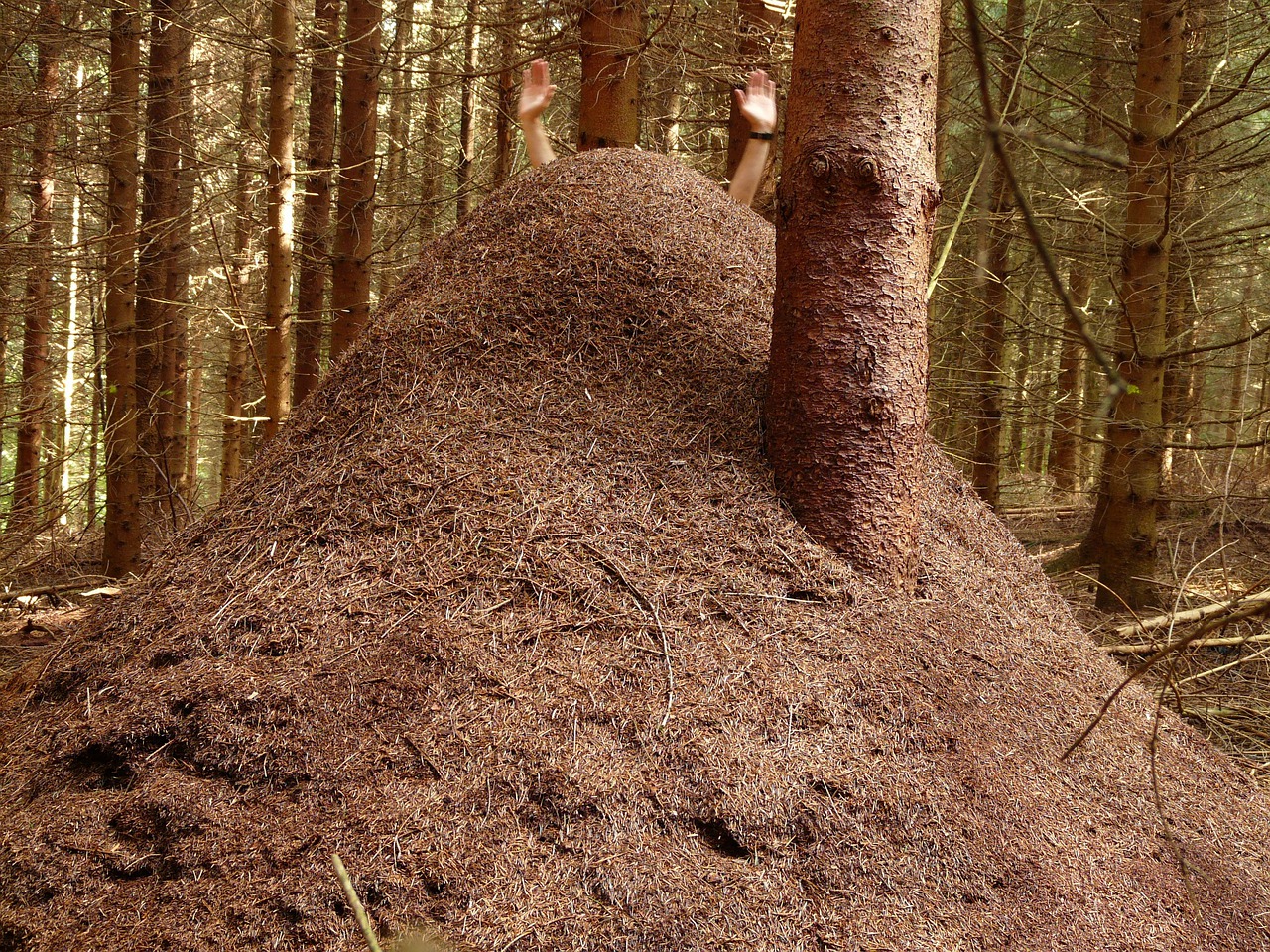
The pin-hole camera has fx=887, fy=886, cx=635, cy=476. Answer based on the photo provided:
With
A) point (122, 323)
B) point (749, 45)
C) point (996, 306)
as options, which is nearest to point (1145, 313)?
point (996, 306)

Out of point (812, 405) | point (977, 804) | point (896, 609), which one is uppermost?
point (812, 405)

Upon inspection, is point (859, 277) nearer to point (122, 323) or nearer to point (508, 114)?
point (122, 323)

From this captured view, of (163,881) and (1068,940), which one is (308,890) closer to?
(163,881)

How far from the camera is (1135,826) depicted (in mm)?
2803

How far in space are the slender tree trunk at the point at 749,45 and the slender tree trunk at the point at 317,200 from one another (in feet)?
10.8

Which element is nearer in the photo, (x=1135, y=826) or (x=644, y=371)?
(x=1135, y=826)

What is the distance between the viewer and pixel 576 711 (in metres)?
2.53

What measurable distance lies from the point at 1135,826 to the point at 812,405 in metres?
1.69

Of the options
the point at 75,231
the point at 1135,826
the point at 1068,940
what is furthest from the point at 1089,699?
the point at 75,231

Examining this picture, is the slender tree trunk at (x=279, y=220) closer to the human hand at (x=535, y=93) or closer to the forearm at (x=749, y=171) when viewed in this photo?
the human hand at (x=535, y=93)

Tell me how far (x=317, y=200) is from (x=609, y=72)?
12.4 ft

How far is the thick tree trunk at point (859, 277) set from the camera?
10.0ft

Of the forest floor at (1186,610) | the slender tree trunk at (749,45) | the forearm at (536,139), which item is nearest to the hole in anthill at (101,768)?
the forest floor at (1186,610)

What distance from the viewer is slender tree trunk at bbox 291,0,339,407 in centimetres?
755
